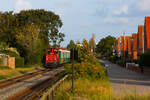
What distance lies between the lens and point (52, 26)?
2336 inches

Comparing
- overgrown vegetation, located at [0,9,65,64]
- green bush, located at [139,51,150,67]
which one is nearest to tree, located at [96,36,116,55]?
overgrown vegetation, located at [0,9,65,64]

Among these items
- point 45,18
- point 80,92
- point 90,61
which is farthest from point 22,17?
point 80,92

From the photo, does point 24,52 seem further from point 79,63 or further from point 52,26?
point 79,63

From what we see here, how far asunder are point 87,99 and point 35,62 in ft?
110

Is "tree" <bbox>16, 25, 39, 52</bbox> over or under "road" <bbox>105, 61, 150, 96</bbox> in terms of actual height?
over

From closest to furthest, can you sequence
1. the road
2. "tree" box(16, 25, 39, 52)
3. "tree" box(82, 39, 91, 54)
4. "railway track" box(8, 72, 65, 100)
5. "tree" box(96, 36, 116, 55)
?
the road < "railway track" box(8, 72, 65, 100) < "tree" box(82, 39, 91, 54) < "tree" box(16, 25, 39, 52) < "tree" box(96, 36, 116, 55)

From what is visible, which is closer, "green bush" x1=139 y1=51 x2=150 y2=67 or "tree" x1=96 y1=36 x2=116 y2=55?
"green bush" x1=139 y1=51 x2=150 y2=67


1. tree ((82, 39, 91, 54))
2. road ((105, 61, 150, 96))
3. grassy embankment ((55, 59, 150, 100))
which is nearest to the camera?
grassy embankment ((55, 59, 150, 100))

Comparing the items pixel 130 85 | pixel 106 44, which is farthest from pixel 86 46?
pixel 106 44

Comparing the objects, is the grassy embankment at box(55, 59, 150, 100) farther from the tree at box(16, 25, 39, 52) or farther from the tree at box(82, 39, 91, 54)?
the tree at box(16, 25, 39, 52)

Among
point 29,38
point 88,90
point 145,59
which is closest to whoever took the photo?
point 88,90

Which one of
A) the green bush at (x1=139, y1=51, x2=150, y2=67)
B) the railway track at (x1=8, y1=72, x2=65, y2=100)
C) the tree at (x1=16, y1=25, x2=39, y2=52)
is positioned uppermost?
the tree at (x1=16, y1=25, x2=39, y2=52)

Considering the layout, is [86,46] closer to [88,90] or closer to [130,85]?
[130,85]

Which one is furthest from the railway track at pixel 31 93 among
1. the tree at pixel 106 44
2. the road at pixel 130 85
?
the tree at pixel 106 44
